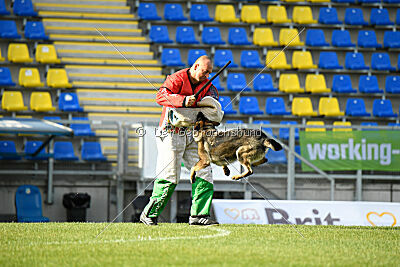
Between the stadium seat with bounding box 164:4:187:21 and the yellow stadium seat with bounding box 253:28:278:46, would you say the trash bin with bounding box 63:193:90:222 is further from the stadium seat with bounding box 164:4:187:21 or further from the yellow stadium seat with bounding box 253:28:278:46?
the yellow stadium seat with bounding box 253:28:278:46

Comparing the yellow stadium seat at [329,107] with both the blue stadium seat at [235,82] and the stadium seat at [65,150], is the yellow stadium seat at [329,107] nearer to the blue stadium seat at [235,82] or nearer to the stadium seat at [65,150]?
the blue stadium seat at [235,82]

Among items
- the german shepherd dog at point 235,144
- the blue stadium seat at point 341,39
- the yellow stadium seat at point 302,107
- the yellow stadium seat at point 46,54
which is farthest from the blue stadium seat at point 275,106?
the german shepherd dog at point 235,144

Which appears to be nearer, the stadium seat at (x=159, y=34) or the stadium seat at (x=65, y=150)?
the stadium seat at (x=65, y=150)

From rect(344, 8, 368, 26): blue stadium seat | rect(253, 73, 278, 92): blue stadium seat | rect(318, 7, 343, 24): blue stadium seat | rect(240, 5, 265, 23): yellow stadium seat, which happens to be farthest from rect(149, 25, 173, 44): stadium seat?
rect(344, 8, 368, 26): blue stadium seat

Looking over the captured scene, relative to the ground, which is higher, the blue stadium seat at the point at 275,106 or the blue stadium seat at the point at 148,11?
the blue stadium seat at the point at 148,11

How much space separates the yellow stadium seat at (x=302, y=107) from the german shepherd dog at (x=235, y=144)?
865 centimetres

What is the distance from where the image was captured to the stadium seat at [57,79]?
43.8ft

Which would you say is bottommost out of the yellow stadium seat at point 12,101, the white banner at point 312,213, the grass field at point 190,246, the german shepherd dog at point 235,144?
the white banner at point 312,213

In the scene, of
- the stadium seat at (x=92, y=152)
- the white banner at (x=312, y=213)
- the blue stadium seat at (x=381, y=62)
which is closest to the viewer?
the white banner at (x=312, y=213)

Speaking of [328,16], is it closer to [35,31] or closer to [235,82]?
[235,82]

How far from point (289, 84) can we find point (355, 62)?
198 centimetres

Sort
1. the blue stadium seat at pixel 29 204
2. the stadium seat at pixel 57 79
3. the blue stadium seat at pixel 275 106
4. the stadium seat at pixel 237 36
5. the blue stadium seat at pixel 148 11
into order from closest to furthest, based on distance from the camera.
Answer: the blue stadium seat at pixel 29 204
the stadium seat at pixel 57 79
the blue stadium seat at pixel 275 106
the stadium seat at pixel 237 36
the blue stadium seat at pixel 148 11

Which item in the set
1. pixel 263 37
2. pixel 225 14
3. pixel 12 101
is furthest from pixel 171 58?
pixel 12 101

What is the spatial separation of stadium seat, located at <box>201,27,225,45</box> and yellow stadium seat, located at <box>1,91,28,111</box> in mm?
4446
